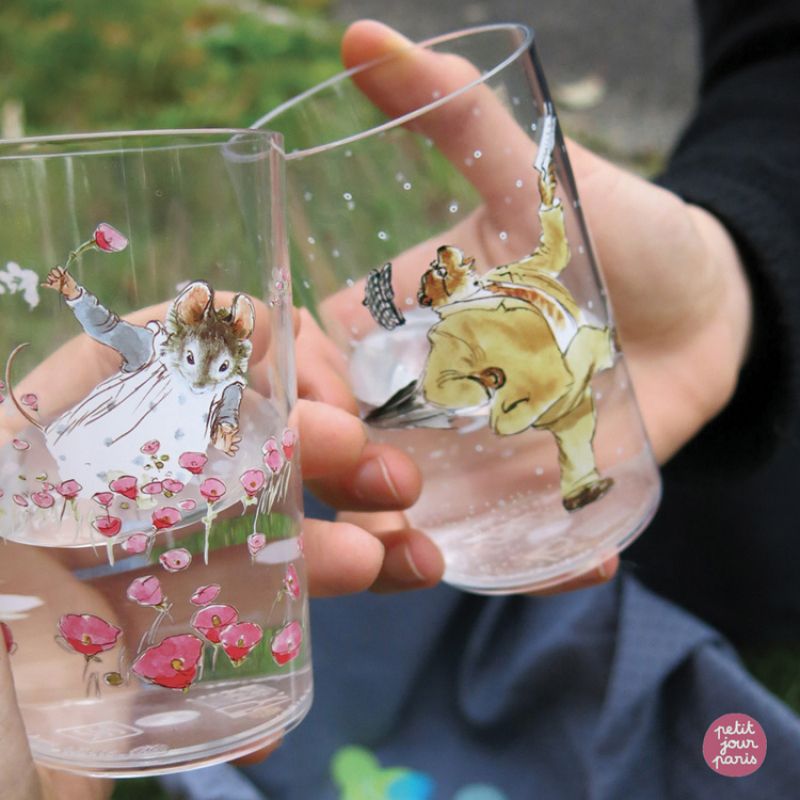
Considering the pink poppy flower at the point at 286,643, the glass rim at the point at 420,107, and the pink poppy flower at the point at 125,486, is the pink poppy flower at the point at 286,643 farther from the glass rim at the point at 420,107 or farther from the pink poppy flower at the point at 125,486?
the glass rim at the point at 420,107

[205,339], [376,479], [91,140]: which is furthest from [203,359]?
[376,479]

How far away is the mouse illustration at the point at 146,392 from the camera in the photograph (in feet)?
1.53

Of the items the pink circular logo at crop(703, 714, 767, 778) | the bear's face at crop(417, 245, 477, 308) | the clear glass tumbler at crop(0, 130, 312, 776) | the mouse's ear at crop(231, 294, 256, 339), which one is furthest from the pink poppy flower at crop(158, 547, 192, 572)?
the pink circular logo at crop(703, 714, 767, 778)

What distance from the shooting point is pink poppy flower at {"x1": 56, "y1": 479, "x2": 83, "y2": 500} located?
19.0 inches

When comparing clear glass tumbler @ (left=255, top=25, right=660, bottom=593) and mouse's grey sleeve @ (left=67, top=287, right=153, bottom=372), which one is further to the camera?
clear glass tumbler @ (left=255, top=25, right=660, bottom=593)

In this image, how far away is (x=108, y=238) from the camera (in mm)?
459

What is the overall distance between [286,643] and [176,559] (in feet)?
0.28

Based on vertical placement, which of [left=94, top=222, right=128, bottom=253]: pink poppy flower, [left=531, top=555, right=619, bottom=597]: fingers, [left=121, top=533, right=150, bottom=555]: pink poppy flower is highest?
[left=94, top=222, right=128, bottom=253]: pink poppy flower

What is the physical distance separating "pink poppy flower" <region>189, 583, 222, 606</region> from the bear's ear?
0.14 metres

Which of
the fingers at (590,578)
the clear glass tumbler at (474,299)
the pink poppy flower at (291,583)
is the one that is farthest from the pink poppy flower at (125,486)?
the fingers at (590,578)

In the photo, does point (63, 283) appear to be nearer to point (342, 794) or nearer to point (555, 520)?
point (555, 520)

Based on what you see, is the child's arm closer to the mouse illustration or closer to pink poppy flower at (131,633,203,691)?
the mouse illustration

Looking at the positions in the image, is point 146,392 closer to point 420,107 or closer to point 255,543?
point 255,543

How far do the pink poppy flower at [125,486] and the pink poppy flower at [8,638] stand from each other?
0.11m
